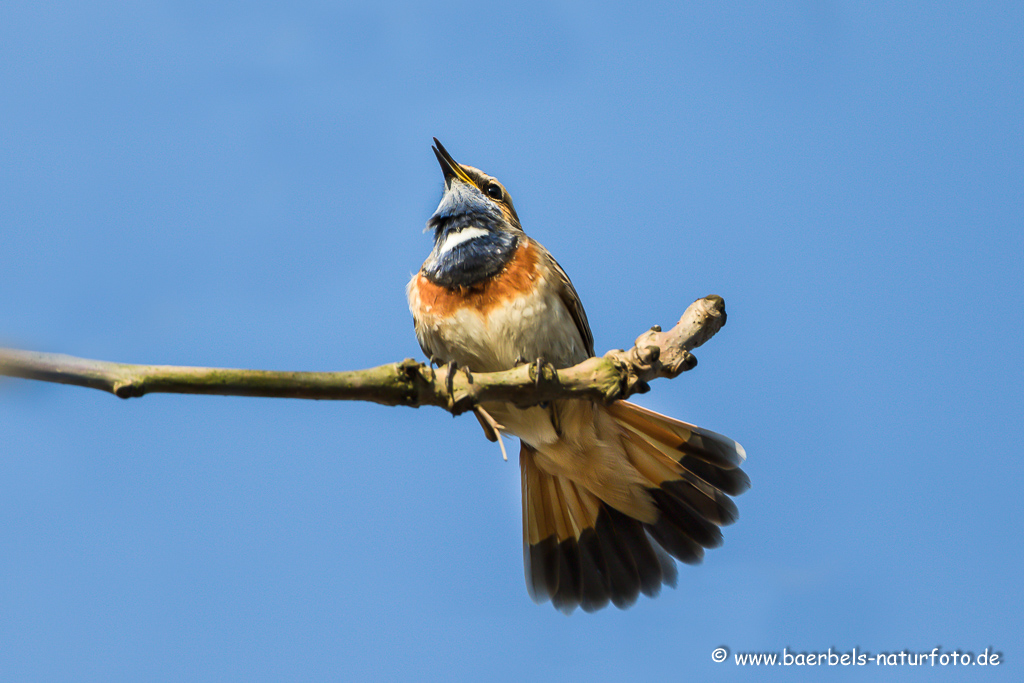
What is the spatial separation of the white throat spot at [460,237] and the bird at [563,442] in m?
0.01

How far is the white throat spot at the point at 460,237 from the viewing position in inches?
215

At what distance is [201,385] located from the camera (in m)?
2.91

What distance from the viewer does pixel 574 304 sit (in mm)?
5523

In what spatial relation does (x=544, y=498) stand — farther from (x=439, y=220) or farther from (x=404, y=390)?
(x=404, y=390)

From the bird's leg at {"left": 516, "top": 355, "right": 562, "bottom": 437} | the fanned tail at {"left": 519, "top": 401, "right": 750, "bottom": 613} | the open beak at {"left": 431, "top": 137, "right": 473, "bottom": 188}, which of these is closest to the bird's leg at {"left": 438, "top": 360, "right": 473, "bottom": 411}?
the bird's leg at {"left": 516, "top": 355, "right": 562, "bottom": 437}

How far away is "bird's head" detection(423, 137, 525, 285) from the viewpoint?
526 centimetres

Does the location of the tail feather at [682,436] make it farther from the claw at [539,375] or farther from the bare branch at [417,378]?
the claw at [539,375]

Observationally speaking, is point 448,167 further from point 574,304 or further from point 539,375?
point 539,375

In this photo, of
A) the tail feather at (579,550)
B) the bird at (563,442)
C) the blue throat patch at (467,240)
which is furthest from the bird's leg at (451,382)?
A: the tail feather at (579,550)

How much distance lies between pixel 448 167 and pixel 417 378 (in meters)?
3.11

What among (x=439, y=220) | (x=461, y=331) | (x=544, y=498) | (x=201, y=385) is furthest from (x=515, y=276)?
(x=201, y=385)

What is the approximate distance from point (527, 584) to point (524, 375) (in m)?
2.79

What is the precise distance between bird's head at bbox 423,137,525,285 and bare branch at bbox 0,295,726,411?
1.56 m

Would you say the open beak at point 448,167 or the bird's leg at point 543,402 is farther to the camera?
the open beak at point 448,167
